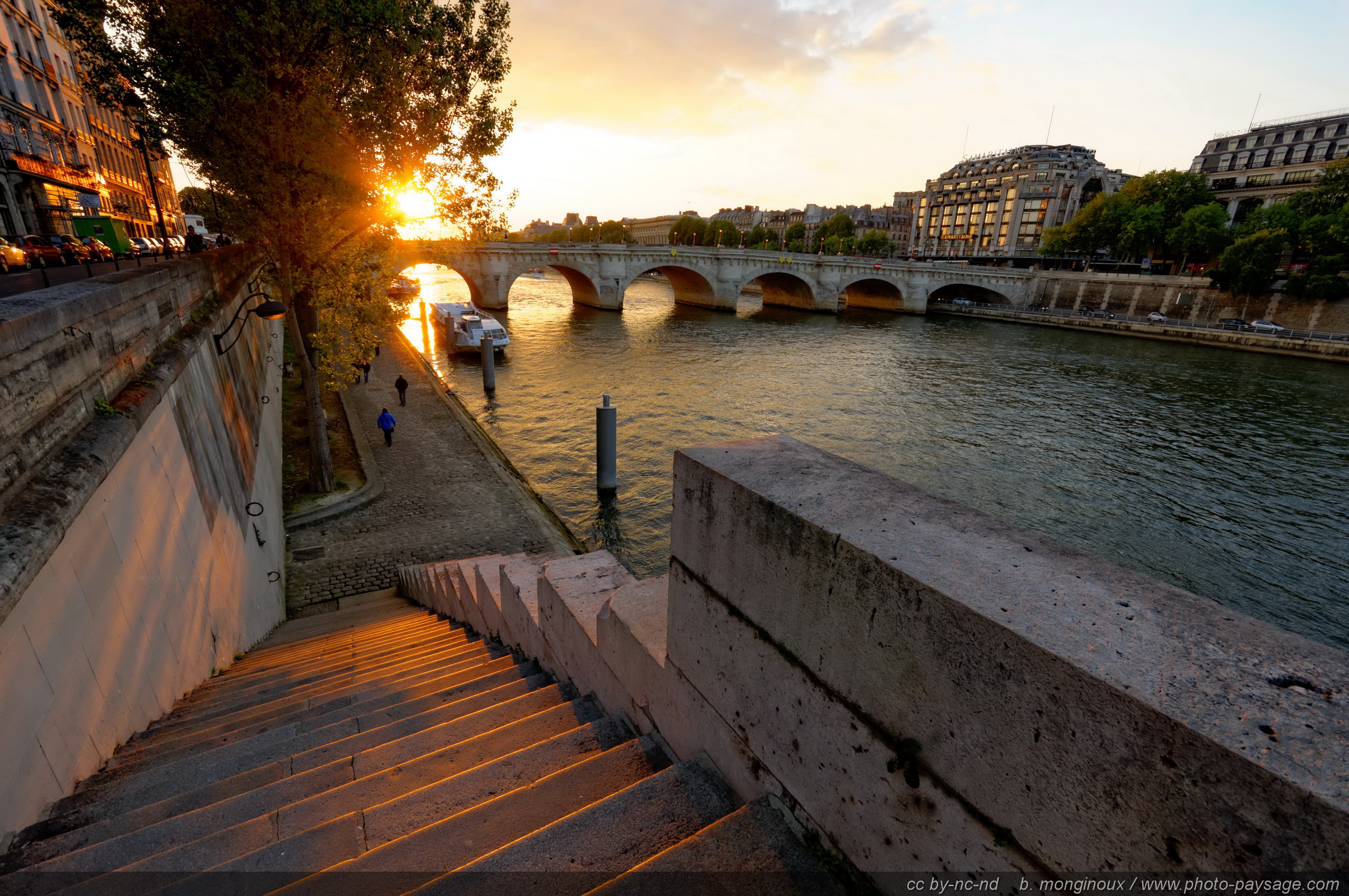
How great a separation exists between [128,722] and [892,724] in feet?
15.5

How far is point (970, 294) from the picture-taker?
66.6 meters

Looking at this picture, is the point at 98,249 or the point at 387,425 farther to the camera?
the point at 98,249

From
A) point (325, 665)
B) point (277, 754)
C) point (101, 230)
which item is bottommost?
point (325, 665)

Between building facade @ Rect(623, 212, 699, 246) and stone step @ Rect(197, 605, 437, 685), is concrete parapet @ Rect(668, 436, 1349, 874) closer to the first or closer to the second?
stone step @ Rect(197, 605, 437, 685)

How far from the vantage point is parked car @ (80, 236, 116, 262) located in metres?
20.5

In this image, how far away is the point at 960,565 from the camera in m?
1.50

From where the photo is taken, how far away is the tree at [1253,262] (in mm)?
43812

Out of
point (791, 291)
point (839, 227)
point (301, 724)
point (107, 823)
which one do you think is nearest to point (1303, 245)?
point (791, 291)

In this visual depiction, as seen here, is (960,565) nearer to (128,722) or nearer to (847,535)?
Result: (847,535)

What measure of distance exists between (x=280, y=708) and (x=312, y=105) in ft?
28.7

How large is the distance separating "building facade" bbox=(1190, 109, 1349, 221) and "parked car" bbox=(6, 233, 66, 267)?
94925 millimetres

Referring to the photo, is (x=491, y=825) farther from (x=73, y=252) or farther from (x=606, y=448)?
(x=73, y=252)

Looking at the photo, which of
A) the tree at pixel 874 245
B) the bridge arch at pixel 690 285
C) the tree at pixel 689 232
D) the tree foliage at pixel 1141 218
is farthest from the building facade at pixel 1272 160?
the tree at pixel 689 232

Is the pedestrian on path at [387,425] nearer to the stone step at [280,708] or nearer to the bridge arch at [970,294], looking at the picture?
the stone step at [280,708]
